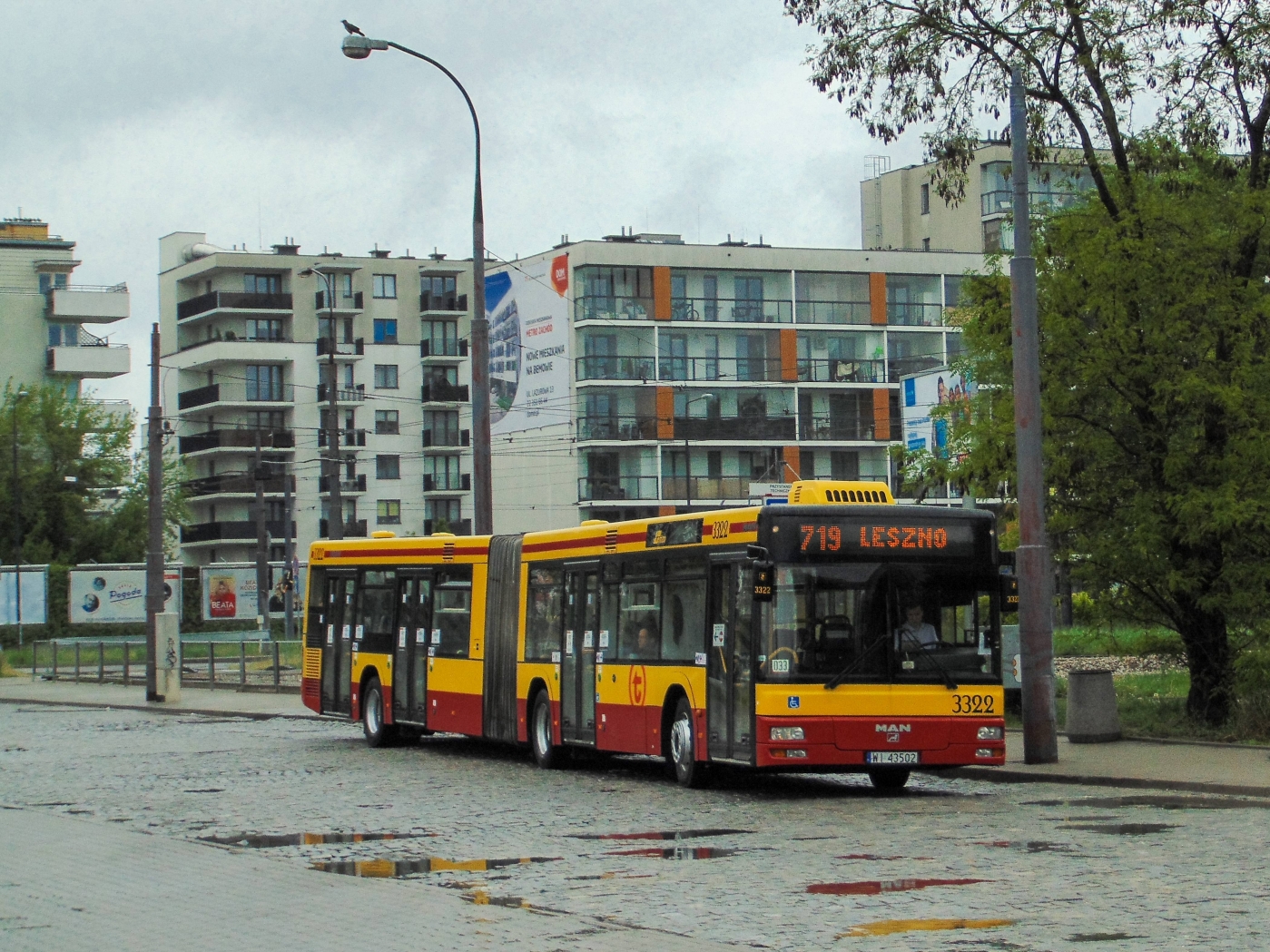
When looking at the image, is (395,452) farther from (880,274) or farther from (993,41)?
(993,41)

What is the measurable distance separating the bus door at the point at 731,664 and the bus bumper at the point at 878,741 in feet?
1.02

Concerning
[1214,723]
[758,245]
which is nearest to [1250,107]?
[1214,723]

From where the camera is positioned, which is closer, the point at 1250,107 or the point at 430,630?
the point at 1250,107

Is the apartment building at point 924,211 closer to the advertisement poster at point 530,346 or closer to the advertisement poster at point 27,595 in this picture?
the advertisement poster at point 530,346

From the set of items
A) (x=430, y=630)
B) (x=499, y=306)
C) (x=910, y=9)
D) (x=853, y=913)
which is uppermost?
(x=499, y=306)

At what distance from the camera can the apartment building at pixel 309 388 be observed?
4331 inches

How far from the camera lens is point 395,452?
113 meters

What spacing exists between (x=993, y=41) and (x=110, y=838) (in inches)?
584

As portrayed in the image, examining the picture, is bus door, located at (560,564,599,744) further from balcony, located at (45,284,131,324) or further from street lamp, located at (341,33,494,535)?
balcony, located at (45,284,131,324)

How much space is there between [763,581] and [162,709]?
75.2ft

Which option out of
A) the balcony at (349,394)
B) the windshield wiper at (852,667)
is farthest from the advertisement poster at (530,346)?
the windshield wiper at (852,667)

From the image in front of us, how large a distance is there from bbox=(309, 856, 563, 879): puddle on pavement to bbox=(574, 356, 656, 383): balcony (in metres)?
75.8

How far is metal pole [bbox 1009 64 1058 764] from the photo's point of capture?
20.5m

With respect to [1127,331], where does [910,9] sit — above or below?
above
